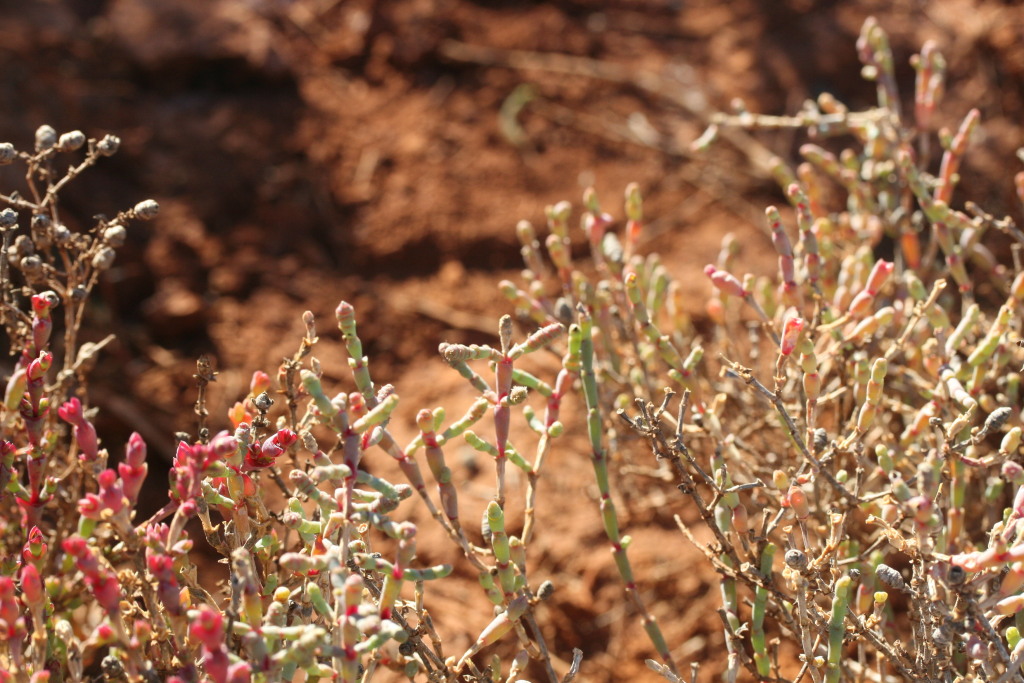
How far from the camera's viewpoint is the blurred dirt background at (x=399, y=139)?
2.44m

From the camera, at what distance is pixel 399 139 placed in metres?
2.88

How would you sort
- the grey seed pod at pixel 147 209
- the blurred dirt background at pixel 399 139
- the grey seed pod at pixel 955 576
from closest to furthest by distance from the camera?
the grey seed pod at pixel 955 576 → the grey seed pod at pixel 147 209 → the blurred dirt background at pixel 399 139

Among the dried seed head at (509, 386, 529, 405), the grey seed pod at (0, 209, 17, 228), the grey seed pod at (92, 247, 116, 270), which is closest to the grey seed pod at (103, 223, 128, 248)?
the grey seed pod at (92, 247, 116, 270)

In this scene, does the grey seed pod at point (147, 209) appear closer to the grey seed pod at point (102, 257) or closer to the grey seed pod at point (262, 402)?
the grey seed pod at point (102, 257)

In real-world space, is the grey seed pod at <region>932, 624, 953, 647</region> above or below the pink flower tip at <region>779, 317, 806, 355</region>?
below

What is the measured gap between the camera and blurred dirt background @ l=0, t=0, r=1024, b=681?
2.44m

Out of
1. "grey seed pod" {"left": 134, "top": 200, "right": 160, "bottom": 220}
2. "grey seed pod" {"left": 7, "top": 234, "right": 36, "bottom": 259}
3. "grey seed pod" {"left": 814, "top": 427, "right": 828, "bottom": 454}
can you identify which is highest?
"grey seed pod" {"left": 134, "top": 200, "right": 160, "bottom": 220}

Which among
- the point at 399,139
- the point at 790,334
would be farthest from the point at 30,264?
the point at 399,139

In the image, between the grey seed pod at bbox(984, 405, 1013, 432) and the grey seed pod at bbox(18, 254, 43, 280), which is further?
the grey seed pod at bbox(18, 254, 43, 280)

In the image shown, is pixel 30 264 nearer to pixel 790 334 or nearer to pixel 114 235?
pixel 114 235

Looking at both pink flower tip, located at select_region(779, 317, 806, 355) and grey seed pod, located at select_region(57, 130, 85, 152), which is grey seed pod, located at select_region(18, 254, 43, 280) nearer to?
grey seed pod, located at select_region(57, 130, 85, 152)

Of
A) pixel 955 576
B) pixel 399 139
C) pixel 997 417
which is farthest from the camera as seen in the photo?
pixel 399 139

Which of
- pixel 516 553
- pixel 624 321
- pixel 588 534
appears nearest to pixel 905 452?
pixel 624 321

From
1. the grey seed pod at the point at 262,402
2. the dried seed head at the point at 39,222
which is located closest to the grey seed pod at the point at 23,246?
the dried seed head at the point at 39,222
